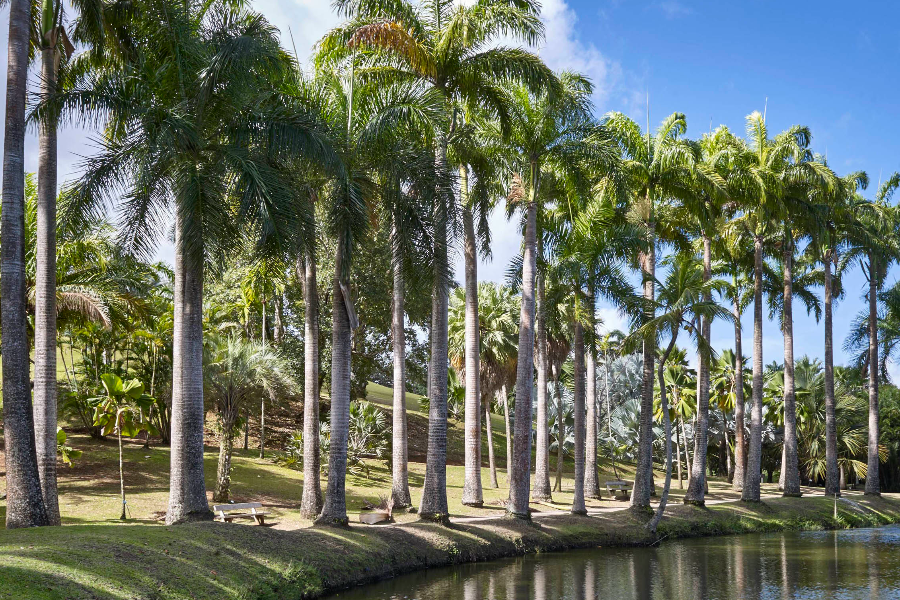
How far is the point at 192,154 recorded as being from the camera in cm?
1697

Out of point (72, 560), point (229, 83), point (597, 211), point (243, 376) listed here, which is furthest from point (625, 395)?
point (72, 560)

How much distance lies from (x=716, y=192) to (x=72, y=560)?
2643 cm

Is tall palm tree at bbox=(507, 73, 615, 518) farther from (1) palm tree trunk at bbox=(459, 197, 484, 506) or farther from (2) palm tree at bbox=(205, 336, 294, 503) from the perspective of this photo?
(2) palm tree at bbox=(205, 336, 294, 503)

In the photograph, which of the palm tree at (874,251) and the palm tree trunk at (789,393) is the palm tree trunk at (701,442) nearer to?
the palm tree trunk at (789,393)

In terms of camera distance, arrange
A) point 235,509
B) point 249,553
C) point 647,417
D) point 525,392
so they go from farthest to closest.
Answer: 1. point 647,417
2. point 525,392
3. point 235,509
4. point 249,553

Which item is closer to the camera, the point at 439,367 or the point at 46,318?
the point at 46,318

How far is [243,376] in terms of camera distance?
25.9m

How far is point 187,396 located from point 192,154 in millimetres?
5188

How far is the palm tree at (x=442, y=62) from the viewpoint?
2142 centimetres

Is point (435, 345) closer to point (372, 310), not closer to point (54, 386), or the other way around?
point (54, 386)

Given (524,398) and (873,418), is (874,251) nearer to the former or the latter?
(873,418)

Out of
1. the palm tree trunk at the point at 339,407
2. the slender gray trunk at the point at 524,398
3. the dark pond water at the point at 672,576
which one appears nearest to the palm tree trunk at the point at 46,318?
the palm tree trunk at the point at 339,407

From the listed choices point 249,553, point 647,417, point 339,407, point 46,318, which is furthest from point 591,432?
point 46,318

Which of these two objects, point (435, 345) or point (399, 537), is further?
point (435, 345)
